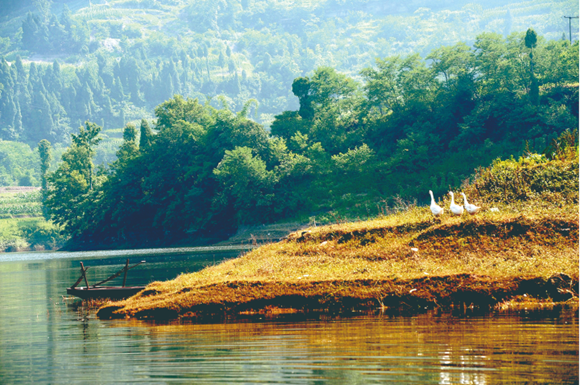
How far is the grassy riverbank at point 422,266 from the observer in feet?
56.9

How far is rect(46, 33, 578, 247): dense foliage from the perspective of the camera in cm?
8162

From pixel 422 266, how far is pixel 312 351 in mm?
7036

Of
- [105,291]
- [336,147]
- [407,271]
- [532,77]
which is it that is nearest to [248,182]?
[336,147]

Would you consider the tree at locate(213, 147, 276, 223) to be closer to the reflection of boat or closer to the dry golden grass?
the reflection of boat

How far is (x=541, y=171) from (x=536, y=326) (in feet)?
35.9

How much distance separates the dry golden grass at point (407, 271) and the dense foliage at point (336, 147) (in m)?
54.6

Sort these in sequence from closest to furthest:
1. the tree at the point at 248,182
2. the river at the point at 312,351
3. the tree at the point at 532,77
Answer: the river at the point at 312,351
the tree at the point at 532,77
the tree at the point at 248,182

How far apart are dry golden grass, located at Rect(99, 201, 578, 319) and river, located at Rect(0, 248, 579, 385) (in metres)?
1.03

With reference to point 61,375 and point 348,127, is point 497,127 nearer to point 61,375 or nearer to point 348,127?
point 348,127

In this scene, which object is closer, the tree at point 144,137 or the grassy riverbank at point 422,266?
the grassy riverbank at point 422,266

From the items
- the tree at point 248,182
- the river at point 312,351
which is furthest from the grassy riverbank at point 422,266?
the tree at point 248,182

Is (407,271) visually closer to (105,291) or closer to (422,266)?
(422,266)

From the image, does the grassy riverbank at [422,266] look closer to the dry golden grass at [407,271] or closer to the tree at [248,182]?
the dry golden grass at [407,271]

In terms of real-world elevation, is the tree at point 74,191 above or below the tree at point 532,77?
below
